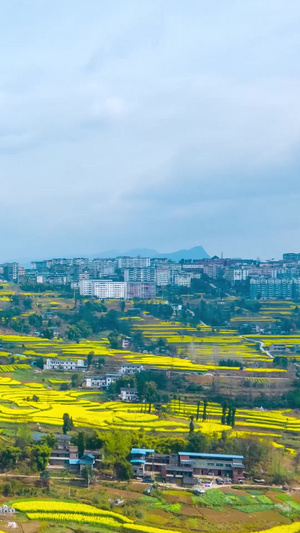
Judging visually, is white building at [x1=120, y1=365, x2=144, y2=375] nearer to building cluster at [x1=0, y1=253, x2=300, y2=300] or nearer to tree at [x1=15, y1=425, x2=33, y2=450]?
tree at [x1=15, y1=425, x2=33, y2=450]

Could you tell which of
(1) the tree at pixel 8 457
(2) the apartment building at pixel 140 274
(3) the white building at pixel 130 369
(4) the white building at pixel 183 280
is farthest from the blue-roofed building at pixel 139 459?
(2) the apartment building at pixel 140 274

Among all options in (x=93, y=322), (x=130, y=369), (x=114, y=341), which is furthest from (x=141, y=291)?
(x=130, y=369)

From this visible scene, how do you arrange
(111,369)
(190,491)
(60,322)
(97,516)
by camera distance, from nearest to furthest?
1. (97,516)
2. (190,491)
3. (111,369)
4. (60,322)

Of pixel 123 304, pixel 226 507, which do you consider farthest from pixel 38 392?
pixel 123 304

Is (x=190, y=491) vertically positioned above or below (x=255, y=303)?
below

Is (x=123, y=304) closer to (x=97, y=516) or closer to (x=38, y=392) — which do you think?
(x=38, y=392)

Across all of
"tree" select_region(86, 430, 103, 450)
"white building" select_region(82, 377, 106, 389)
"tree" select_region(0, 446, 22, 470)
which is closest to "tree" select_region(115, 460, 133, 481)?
"tree" select_region(86, 430, 103, 450)

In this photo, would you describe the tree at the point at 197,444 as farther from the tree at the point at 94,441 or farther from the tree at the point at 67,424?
the tree at the point at 67,424
